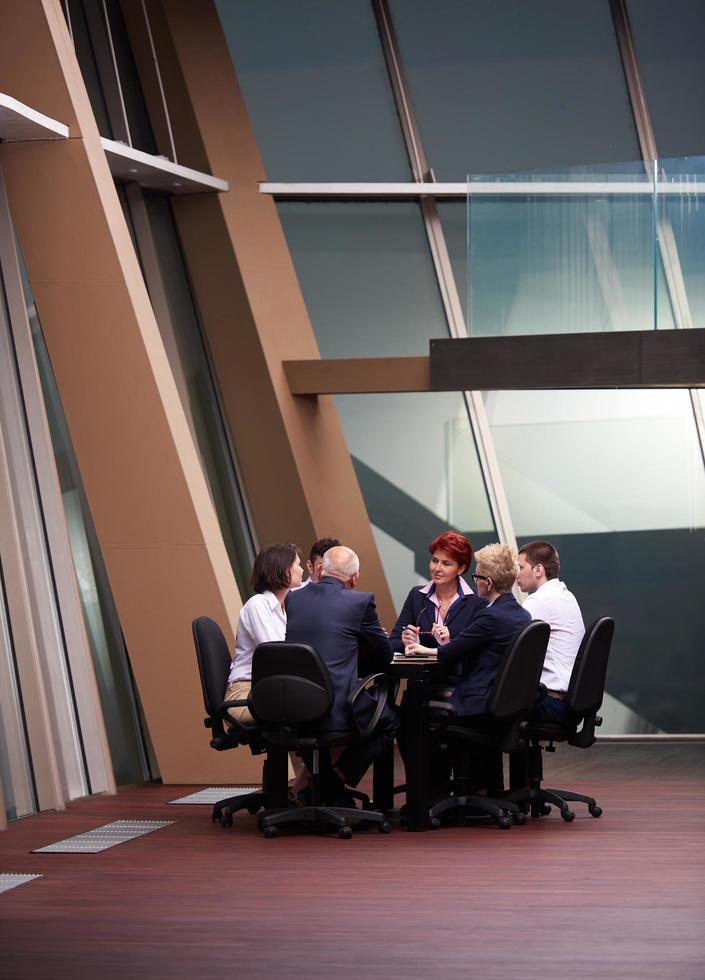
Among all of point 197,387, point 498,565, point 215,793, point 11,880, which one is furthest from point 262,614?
point 197,387

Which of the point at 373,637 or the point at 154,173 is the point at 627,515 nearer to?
the point at 154,173

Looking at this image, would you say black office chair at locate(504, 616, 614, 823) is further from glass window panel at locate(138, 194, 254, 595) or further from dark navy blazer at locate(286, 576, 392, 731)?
glass window panel at locate(138, 194, 254, 595)

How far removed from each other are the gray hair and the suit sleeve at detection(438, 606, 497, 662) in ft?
1.86

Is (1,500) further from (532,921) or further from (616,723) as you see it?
(616,723)

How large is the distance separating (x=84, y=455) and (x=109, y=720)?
1.53 m

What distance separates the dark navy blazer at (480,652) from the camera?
6.27m

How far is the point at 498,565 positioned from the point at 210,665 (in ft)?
4.80

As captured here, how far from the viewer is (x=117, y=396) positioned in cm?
740

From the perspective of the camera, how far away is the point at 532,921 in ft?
14.3

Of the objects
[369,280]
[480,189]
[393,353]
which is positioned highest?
[480,189]

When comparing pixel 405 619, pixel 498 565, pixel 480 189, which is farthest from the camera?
pixel 480 189

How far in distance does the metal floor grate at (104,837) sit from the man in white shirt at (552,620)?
1922mm

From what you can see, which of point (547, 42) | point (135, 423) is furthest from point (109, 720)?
point (547, 42)

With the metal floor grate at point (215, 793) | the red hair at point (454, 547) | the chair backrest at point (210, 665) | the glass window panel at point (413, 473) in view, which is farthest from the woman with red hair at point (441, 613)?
the glass window panel at point (413, 473)
